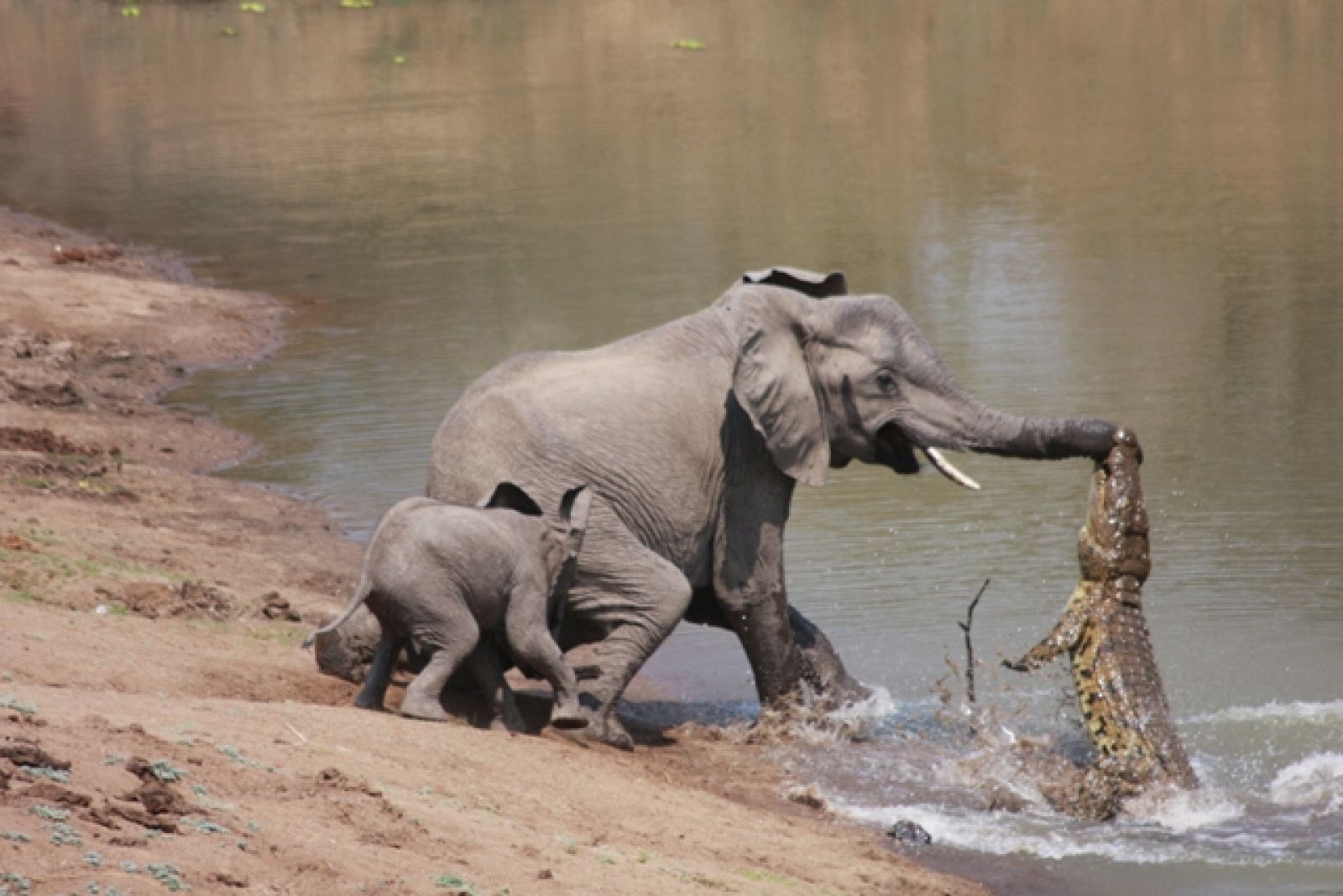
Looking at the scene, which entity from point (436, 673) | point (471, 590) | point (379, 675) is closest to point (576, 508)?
point (471, 590)

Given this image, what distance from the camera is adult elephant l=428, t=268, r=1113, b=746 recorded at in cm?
966

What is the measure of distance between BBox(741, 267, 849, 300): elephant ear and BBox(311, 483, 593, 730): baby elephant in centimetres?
141

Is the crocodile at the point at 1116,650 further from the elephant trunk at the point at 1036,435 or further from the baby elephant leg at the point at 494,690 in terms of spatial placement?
the baby elephant leg at the point at 494,690

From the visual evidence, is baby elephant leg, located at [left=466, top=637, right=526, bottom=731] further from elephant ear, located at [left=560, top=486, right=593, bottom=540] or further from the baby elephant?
elephant ear, located at [left=560, top=486, right=593, bottom=540]

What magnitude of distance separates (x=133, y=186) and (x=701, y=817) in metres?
26.8

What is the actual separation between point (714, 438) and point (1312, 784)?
2.89 meters

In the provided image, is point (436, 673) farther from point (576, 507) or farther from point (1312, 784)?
point (1312, 784)

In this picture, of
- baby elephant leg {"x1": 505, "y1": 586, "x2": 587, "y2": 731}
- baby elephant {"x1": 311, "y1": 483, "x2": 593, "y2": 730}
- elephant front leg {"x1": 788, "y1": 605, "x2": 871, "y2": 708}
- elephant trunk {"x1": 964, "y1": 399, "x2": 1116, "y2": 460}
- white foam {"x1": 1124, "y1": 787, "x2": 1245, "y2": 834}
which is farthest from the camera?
elephant front leg {"x1": 788, "y1": 605, "x2": 871, "y2": 708}

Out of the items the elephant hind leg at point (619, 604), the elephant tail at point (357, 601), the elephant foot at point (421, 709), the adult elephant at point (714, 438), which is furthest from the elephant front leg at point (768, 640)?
the elephant tail at point (357, 601)

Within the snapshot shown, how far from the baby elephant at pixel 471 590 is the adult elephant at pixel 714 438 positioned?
292 mm

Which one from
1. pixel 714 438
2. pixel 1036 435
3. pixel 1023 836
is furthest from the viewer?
pixel 714 438

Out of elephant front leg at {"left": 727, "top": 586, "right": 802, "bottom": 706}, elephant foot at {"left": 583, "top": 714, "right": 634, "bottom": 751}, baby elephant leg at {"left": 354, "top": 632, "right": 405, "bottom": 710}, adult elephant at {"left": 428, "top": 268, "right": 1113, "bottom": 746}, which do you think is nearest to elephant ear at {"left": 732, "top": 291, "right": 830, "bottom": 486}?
adult elephant at {"left": 428, "top": 268, "right": 1113, "bottom": 746}

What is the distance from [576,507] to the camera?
9414mm

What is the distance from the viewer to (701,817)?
851 cm
